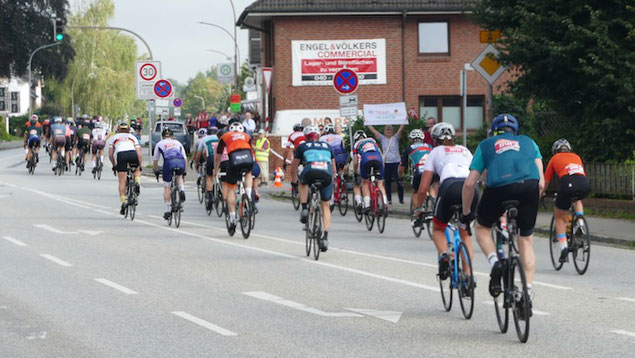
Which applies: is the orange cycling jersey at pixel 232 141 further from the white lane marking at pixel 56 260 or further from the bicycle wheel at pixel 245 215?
the white lane marking at pixel 56 260

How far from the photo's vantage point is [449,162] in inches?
419

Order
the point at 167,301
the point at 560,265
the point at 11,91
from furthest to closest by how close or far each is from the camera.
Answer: the point at 11,91
the point at 560,265
the point at 167,301

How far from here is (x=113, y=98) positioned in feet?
284

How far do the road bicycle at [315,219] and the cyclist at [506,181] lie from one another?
19.1 ft

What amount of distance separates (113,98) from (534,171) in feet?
261

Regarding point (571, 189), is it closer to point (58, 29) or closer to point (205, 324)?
point (205, 324)

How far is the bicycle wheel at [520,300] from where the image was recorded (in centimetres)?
848

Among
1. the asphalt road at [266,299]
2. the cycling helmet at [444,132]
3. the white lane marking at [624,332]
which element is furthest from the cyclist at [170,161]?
the white lane marking at [624,332]

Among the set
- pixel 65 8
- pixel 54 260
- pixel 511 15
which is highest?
pixel 65 8

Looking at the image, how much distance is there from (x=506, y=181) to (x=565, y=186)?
5.05 metres

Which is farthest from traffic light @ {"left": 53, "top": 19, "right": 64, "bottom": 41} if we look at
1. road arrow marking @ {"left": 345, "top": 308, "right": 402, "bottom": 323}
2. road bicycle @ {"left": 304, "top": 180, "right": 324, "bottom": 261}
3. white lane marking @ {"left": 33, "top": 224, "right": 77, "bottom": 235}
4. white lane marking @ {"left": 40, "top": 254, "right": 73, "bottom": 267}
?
road arrow marking @ {"left": 345, "top": 308, "right": 402, "bottom": 323}

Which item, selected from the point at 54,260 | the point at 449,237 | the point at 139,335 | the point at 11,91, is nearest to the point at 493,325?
the point at 449,237

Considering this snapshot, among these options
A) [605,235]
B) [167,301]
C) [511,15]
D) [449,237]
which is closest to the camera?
[449,237]

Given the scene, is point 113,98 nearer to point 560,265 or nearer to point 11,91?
point 11,91
